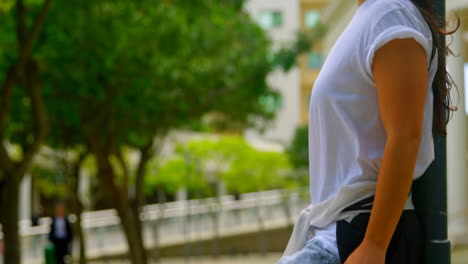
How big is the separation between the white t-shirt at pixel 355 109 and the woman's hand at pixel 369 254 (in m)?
0.14

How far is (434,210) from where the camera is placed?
2395mm

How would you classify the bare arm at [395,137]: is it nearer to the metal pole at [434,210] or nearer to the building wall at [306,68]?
the metal pole at [434,210]

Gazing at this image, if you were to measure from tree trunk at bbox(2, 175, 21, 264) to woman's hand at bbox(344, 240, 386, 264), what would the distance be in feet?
39.3

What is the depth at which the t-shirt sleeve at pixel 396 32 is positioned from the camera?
2.15 m

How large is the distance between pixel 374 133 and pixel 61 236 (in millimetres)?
16967

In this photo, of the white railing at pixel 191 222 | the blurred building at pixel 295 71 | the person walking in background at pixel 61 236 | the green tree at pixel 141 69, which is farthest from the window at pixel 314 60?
the person walking in background at pixel 61 236

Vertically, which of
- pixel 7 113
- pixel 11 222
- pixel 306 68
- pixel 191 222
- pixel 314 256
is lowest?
pixel 191 222

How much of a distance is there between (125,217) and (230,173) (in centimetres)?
2228

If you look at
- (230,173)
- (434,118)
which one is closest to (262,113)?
(230,173)

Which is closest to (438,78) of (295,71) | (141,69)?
(141,69)

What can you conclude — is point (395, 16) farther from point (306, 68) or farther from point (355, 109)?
point (306, 68)

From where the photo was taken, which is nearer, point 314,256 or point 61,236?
point 314,256

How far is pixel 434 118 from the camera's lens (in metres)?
2.35

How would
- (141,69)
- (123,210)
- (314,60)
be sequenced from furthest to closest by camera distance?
(314,60) → (123,210) → (141,69)
